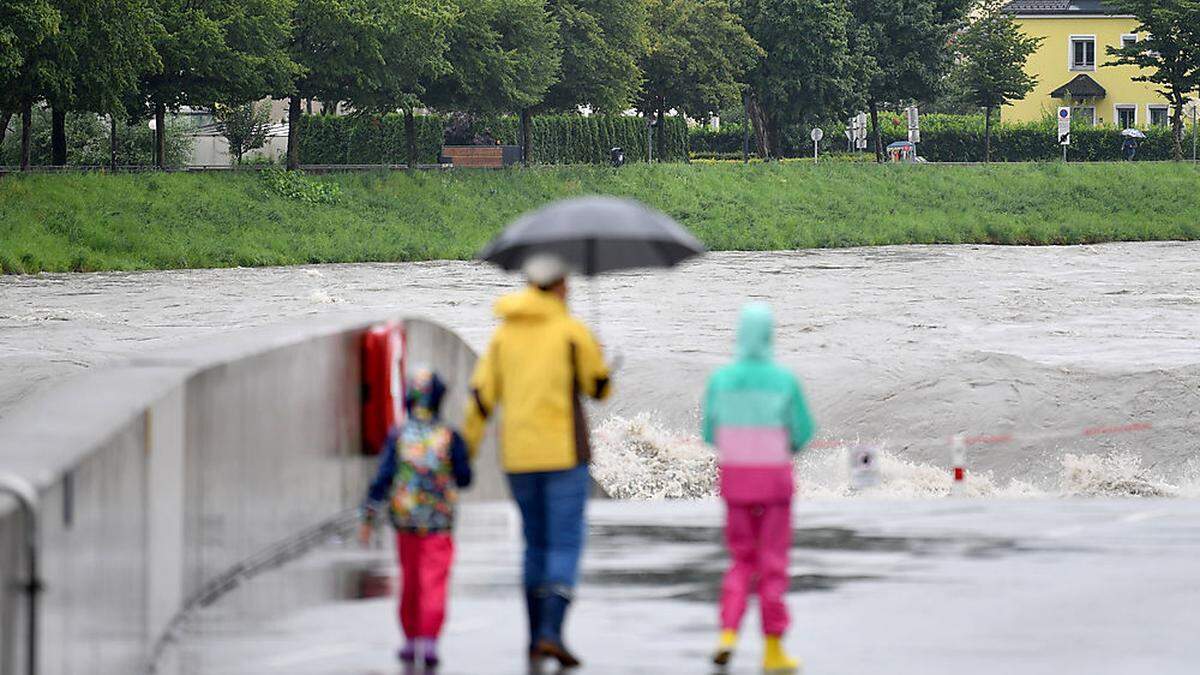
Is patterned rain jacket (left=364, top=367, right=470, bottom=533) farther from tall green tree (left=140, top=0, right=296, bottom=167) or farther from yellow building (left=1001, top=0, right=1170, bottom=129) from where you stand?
yellow building (left=1001, top=0, right=1170, bottom=129)

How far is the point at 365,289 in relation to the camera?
5209 cm

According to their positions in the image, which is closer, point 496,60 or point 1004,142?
point 496,60

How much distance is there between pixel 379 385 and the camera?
12.3 meters

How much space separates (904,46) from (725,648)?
85180 mm

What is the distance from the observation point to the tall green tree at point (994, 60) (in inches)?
3617

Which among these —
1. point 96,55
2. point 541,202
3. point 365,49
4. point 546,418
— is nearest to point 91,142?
point 365,49

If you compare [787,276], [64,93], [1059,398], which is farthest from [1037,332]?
[64,93]

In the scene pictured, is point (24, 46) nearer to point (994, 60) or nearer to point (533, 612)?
point (994, 60)

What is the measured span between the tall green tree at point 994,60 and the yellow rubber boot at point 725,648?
84695 millimetres

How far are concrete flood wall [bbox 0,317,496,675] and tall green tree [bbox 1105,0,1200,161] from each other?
78.5 meters

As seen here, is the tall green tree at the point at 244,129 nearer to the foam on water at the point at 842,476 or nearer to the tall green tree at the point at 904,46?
the tall green tree at the point at 904,46

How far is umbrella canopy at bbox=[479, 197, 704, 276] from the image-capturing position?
8.65m

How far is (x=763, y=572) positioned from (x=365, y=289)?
44.3 metres

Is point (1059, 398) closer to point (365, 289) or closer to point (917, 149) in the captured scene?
point (365, 289)
